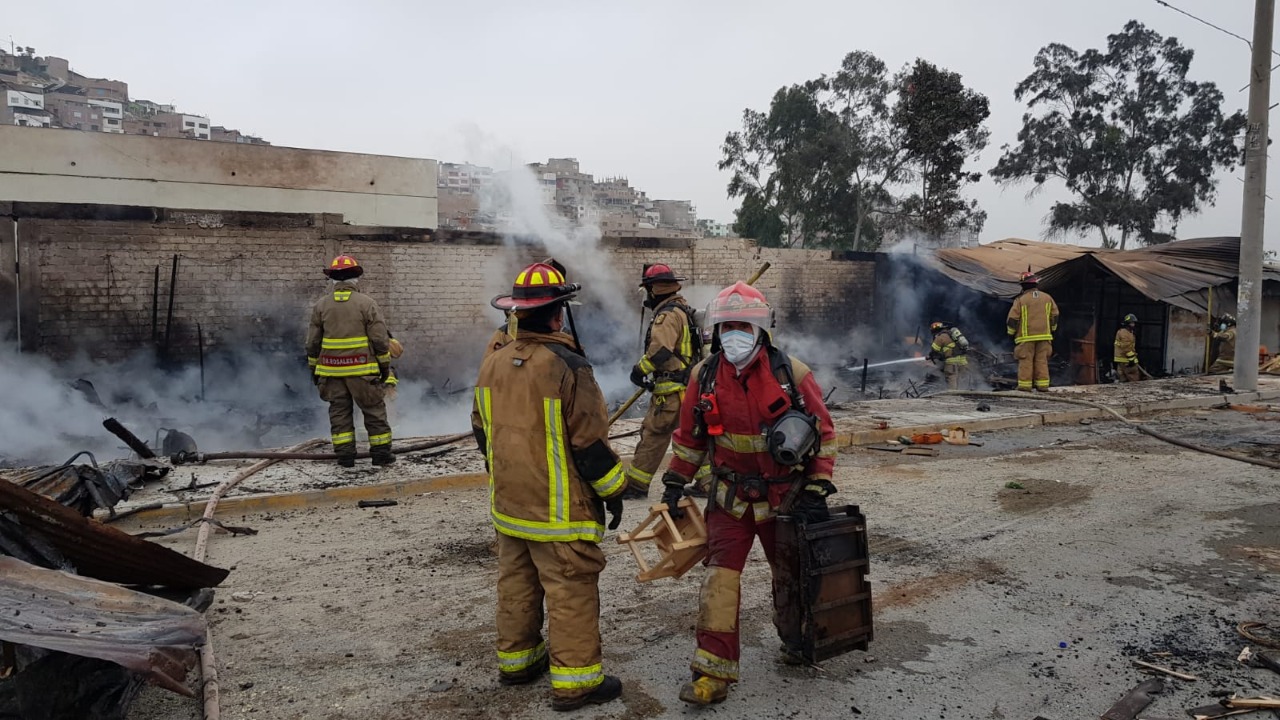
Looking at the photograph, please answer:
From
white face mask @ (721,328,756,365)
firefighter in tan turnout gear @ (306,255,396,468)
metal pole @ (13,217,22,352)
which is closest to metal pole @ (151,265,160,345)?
metal pole @ (13,217,22,352)

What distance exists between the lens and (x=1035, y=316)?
1259 cm

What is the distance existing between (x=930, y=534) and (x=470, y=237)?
10.3 metres

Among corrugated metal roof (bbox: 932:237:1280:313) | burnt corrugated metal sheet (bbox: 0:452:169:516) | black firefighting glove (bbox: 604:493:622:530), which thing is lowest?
burnt corrugated metal sheet (bbox: 0:452:169:516)

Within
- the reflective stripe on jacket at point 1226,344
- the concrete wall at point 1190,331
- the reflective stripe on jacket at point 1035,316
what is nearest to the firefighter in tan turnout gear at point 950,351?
the reflective stripe on jacket at point 1035,316

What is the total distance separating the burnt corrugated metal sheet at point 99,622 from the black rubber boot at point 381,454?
14.5 ft

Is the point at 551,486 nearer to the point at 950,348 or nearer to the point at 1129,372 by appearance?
the point at 950,348

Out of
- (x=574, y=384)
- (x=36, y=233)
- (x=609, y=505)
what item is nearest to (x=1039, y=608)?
(x=609, y=505)

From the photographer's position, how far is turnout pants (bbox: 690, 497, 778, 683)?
3426 mm

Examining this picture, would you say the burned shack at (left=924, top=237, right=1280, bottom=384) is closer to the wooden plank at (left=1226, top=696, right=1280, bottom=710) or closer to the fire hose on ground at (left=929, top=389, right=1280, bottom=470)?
the fire hose on ground at (left=929, top=389, right=1280, bottom=470)

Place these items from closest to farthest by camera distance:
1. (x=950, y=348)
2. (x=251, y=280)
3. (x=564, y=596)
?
(x=564, y=596) → (x=251, y=280) → (x=950, y=348)

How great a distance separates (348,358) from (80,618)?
4.52 meters

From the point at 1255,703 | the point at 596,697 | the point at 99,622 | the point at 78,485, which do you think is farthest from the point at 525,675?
the point at 78,485

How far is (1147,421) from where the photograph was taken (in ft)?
36.0

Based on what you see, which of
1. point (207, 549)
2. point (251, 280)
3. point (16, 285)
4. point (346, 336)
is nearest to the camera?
point (207, 549)
